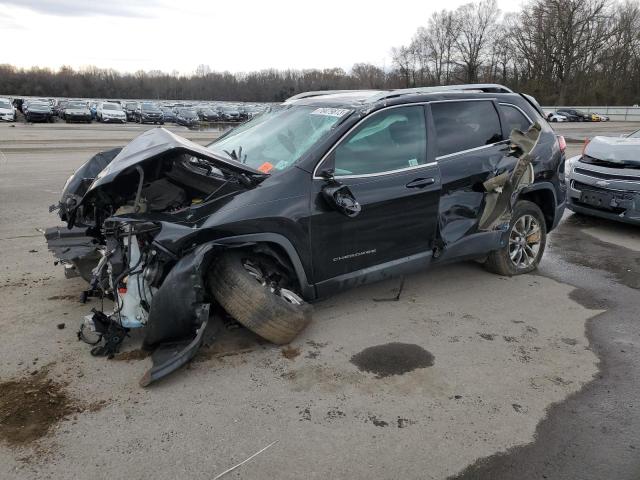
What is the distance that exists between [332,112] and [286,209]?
1.09 meters

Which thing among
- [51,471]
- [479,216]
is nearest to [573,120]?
[479,216]

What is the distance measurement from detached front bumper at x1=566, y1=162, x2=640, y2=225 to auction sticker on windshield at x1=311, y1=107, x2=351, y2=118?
491cm

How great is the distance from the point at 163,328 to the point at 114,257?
62 centimetres

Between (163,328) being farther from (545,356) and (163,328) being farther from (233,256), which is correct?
(545,356)

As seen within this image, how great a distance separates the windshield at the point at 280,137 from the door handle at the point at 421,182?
0.77m

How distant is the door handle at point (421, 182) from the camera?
4.37m

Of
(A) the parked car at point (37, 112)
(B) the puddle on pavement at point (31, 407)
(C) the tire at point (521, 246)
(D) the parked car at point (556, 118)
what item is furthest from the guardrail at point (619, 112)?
(B) the puddle on pavement at point (31, 407)

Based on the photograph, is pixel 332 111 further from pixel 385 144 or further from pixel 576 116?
pixel 576 116

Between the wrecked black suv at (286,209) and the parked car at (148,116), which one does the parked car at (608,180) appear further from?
the parked car at (148,116)

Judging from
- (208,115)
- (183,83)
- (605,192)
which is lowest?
(605,192)

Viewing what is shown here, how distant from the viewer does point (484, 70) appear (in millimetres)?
97500

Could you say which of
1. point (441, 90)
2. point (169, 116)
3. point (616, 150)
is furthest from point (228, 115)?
point (441, 90)

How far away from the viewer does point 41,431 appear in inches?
115

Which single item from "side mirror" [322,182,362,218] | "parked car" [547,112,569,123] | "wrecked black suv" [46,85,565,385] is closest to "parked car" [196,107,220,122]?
"parked car" [547,112,569,123]
